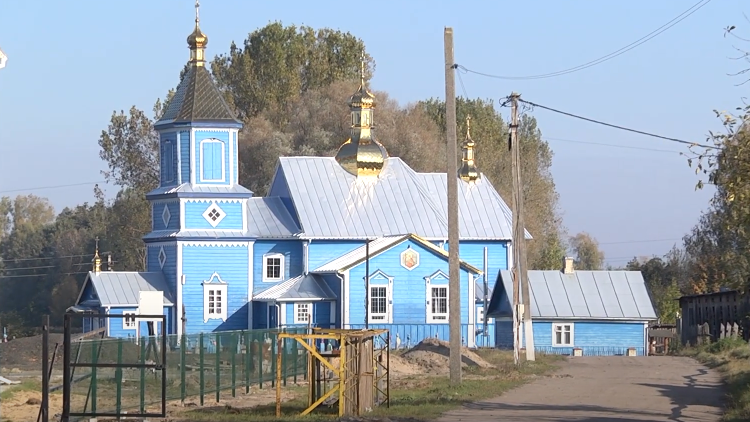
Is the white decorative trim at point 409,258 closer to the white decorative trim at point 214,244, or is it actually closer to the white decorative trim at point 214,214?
the white decorative trim at point 214,244

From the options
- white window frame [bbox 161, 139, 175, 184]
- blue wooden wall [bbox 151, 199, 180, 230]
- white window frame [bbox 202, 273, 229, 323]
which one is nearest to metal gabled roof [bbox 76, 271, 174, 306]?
white window frame [bbox 202, 273, 229, 323]

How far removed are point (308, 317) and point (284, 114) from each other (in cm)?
2814

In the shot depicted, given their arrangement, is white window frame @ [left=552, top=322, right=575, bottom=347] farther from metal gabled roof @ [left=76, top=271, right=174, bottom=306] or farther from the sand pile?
metal gabled roof @ [left=76, top=271, right=174, bottom=306]

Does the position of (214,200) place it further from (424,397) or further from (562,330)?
(424,397)

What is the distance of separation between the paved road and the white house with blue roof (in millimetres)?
16236

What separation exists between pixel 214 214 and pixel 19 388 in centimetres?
2368

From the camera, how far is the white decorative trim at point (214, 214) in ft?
173

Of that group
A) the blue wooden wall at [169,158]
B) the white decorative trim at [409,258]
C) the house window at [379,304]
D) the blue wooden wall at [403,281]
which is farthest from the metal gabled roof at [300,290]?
the blue wooden wall at [169,158]

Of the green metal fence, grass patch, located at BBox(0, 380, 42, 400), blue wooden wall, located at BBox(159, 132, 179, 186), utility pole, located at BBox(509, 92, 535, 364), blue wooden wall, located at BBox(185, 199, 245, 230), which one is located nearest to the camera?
the green metal fence

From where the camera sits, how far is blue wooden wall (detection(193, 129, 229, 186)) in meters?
53.0

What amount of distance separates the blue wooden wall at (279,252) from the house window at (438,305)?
538cm

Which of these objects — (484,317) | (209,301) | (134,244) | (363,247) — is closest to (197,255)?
(209,301)

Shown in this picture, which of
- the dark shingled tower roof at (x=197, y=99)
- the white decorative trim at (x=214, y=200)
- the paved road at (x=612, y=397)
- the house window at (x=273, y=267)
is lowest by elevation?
the paved road at (x=612, y=397)

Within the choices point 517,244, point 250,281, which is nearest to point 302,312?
point 250,281
